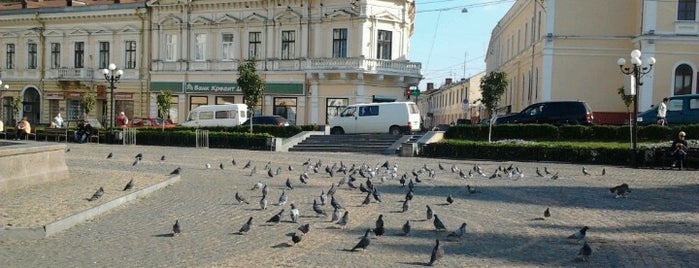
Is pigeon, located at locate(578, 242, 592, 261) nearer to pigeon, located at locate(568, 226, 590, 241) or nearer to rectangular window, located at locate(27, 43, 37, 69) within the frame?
pigeon, located at locate(568, 226, 590, 241)

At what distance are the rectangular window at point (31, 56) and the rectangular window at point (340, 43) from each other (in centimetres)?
2632

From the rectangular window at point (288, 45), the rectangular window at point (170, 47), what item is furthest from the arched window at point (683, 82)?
the rectangular window at point (170, 47)

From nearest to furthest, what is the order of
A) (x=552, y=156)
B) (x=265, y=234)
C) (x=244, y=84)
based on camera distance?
(x=265, y=234)
(x=552, y=156)
(x=244, y=84)

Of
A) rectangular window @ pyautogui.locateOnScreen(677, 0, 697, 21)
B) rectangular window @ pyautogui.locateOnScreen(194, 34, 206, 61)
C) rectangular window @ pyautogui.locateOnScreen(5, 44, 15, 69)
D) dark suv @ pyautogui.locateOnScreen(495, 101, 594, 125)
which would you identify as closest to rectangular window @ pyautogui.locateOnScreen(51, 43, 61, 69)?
rectangular window @ pyautogui.locateOnScreen(5, 44, 15, 69)

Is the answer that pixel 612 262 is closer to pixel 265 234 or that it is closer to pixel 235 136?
pixel 265 234

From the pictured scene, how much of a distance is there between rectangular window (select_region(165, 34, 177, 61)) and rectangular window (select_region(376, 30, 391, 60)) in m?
15.8

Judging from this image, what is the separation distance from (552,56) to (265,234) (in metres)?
36.3

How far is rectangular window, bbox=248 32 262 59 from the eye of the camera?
48.8 m

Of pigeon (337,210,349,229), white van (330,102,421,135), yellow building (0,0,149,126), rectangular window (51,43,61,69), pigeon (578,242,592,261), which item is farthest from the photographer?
rectangular window (51,43,61,69)

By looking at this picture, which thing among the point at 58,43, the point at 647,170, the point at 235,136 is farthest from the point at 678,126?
the point at 58,43

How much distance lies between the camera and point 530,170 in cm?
2211

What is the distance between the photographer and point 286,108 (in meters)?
48.1

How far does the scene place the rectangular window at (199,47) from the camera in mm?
50312

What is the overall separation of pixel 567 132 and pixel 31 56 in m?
44.7
